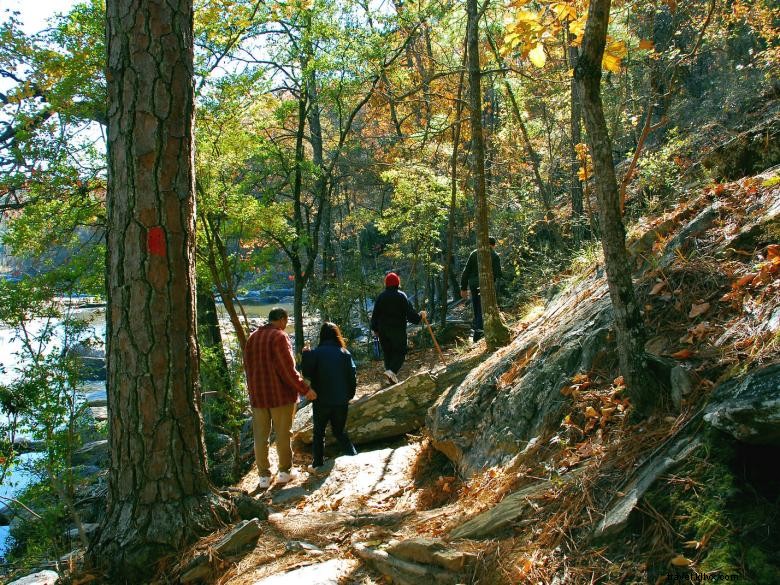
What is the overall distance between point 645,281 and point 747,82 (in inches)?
389

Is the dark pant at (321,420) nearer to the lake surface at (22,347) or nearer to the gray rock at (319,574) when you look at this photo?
the lake surface at (22,347)

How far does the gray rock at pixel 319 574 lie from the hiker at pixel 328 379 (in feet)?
13.4

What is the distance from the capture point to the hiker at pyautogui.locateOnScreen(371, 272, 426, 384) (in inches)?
387

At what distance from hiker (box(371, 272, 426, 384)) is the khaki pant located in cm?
315

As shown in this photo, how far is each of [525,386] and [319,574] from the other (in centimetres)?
231

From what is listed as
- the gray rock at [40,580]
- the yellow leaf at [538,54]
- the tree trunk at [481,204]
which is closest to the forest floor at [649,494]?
the gray rock at [40,580]

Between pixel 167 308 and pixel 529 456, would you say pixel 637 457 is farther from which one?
pixel 167 308

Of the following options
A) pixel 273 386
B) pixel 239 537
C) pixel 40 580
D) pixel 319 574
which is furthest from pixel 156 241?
pixel 273 386

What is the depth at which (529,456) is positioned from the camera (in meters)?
4.02

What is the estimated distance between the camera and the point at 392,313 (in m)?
9.96

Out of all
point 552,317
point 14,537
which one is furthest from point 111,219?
point 14,537

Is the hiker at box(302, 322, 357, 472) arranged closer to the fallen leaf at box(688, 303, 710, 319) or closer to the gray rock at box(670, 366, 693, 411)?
the fallen leaf at box(688, 303, 710, 319)

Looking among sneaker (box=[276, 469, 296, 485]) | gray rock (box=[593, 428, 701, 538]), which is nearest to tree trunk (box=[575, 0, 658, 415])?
gray rock (box=[593, 428, 701, 538])

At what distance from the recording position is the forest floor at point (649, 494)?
7.77ft
